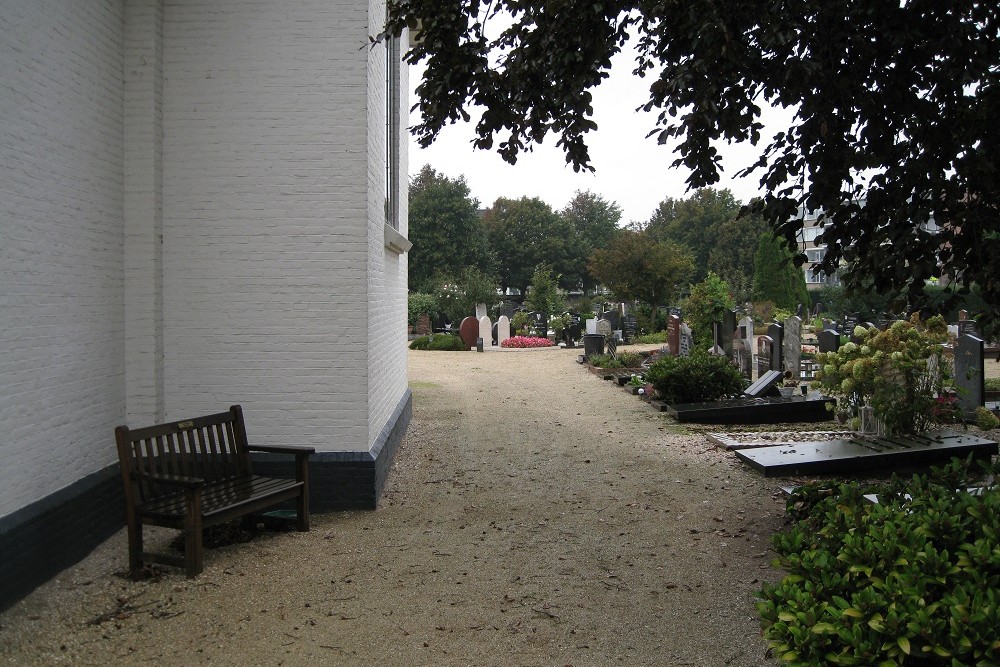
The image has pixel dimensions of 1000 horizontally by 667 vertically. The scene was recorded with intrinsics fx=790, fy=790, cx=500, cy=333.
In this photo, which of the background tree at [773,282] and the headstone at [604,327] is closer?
the headstone at [604,327]

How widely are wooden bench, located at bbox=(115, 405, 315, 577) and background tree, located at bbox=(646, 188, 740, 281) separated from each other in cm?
5506

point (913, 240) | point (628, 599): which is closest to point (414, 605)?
point (628, 599)

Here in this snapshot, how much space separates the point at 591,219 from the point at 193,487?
65.7m

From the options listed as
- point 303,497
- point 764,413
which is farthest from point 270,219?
point 764,413

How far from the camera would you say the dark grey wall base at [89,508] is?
4.51 metres

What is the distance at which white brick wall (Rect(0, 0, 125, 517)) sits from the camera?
4660mm

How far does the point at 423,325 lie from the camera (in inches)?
1280

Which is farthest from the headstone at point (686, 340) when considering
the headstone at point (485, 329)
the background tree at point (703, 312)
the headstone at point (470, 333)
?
the headstone at point (470, 333)

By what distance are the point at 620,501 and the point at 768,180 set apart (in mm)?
3388

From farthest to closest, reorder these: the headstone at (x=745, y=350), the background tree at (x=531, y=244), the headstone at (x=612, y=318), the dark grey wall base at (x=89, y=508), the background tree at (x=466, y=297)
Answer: the background tree at (x=531, y=244)
the background tree at (x=466, y=297)
the headstone at (x=612, y=318)
the headstone at (x=745, y=350)
the dark grey wall base at (x=89, y=508)

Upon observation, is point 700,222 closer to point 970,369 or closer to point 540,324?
point 540,324

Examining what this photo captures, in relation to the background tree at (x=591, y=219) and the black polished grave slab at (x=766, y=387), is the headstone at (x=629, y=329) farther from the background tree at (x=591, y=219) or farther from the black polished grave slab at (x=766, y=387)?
the background tree at (x=591, y=219)

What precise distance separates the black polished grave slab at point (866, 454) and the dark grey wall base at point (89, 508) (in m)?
3.79

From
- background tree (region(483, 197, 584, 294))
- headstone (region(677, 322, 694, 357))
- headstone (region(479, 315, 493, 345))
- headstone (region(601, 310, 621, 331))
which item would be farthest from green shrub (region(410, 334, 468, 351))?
background tree (region(483, 197, 584, 294))
